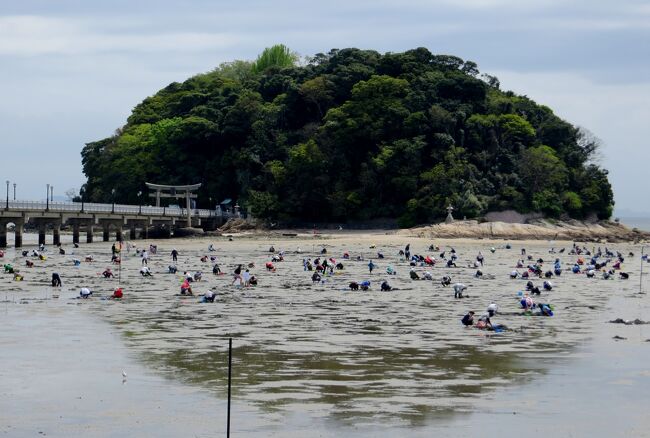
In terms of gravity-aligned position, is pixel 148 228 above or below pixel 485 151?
below

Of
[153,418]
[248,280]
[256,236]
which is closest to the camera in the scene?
[153,418]

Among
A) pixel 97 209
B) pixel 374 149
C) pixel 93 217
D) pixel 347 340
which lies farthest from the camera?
pixel 374 149

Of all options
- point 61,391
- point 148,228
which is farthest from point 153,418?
point 148,228

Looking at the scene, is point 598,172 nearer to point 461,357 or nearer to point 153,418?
point 461,357

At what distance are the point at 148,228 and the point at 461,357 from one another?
9145 centimetres

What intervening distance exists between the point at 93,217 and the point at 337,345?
70.7 m

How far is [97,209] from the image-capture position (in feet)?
323

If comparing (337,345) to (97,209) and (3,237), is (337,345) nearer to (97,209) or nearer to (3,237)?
(3,237)

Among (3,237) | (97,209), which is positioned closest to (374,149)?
(97,209)

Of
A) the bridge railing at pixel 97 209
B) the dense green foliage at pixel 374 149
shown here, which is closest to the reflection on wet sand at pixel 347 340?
the bridge railing at pixel 97 209

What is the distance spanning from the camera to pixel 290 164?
121875 mm

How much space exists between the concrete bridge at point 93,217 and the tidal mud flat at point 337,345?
2879 centimetres

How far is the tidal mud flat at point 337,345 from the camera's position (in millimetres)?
22250

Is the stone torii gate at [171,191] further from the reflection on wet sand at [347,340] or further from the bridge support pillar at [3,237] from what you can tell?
the reflection on wet sand at [347,340]
